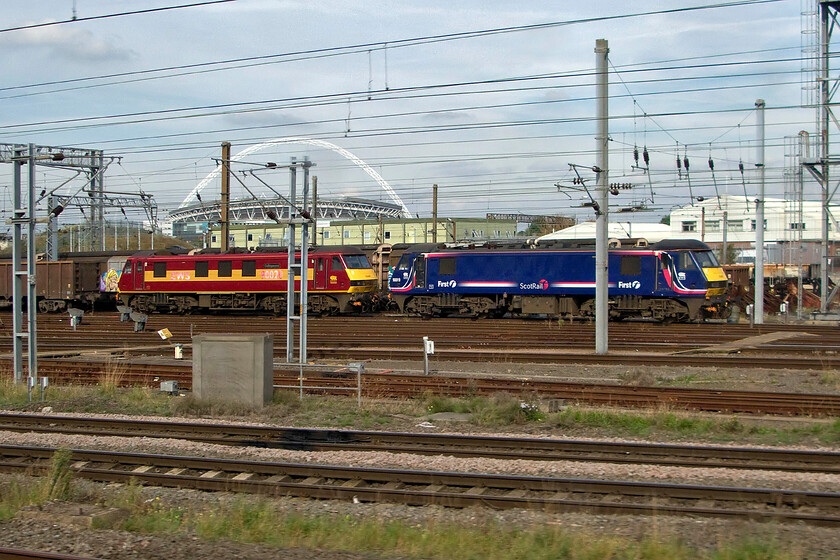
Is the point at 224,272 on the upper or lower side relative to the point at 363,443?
upper

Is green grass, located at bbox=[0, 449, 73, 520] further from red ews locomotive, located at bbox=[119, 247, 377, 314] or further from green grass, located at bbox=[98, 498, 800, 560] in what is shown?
red ews locomotive, located at bbox=[119, 247, 377, 314]

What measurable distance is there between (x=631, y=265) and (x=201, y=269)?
1985cm

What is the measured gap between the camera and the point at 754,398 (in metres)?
14.1

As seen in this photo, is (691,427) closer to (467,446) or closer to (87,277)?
(467,446)

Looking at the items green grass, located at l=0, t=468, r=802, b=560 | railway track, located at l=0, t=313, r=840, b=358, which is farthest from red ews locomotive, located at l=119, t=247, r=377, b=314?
green grass, located at l=0, t=468, r=802, b=560

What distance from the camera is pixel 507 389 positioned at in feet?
52.3

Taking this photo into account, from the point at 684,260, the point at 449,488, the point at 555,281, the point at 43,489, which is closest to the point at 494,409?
the point at 449,488

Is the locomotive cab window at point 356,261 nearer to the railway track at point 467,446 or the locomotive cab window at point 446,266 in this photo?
the locomotive cab window at point 446,266

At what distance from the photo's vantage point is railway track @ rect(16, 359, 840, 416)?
13898 mm

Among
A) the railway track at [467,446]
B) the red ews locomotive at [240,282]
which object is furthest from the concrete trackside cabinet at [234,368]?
the red ews locomotive at [240,282]

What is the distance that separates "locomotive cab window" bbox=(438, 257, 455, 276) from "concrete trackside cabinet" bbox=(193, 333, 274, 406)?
19.1 m

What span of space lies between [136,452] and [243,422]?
2370mm

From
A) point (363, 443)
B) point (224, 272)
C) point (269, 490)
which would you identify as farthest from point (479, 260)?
point (269, 490)

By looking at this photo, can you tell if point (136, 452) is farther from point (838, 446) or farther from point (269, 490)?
point (838, 446)
